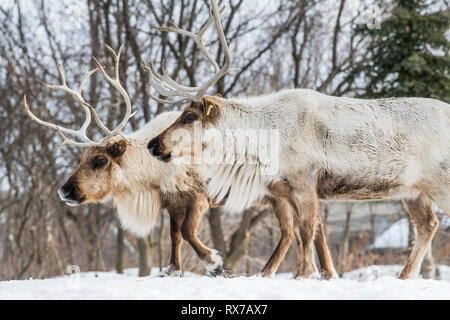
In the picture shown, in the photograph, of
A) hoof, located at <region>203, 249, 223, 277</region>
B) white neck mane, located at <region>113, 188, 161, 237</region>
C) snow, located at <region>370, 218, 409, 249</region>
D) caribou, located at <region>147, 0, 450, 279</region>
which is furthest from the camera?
snow, located at <region>370, 218, 409, 249</region>

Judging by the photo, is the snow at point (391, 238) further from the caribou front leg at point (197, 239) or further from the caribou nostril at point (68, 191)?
the caribou nostril at point (68, 191)

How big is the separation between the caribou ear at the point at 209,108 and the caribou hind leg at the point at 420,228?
249 centimetres

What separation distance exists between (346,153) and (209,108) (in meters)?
1.63

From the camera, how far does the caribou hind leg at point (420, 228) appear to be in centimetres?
586

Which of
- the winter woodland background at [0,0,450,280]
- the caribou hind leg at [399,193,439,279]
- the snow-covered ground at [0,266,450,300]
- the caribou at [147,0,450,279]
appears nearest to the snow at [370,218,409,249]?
the winter woodland background at [0,0,450,280]

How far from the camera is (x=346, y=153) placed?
5.45m

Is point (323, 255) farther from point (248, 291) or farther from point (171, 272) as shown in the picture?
point (248, 291)

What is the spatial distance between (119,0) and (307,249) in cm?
865

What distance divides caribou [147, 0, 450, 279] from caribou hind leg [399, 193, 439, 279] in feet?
0.04

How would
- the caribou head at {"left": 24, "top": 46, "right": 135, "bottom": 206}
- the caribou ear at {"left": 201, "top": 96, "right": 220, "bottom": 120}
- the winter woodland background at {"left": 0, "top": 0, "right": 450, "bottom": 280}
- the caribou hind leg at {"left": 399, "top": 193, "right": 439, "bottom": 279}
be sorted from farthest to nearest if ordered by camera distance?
the winter woodland background at {"left": 0, "top": 0, "right": 450, "bottom": 280} < the caribou head at {"left": 24, "top": 46, "right": 135, "bottom": 206} < the caribou ear at {"left": 201, "top": 96, "right": 220, "bottom": 120} < the caribou hind leg at {"left": 399, "top": 193, "right": 439, "bottom": 279}

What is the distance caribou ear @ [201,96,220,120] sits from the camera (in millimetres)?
5988

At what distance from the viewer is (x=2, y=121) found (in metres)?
14.4

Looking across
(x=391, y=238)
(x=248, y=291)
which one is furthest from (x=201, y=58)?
(x=391, y=238)

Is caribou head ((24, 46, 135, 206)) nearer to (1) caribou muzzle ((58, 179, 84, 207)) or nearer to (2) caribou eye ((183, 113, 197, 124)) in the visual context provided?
(1) caribou muzzle ((58, 179, 84, 207))
